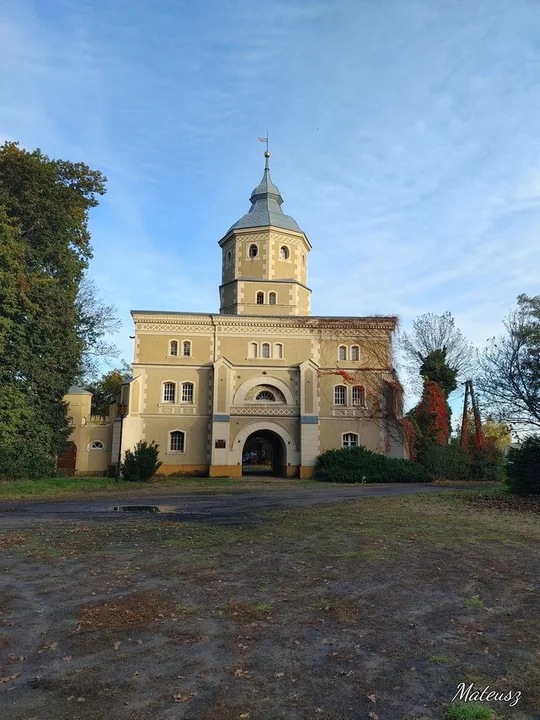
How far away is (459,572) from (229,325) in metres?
29.5

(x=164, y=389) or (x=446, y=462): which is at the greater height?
(x=164, y=389)

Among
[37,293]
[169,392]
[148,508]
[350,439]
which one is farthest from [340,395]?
[148,508]

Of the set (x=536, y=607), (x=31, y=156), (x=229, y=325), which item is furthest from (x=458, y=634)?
(x=229, y=325)

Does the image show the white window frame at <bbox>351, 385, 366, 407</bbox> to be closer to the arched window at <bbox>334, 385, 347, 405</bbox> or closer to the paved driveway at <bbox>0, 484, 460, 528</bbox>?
the arched window at <bbox>334, 385, 347, 405</bbox>

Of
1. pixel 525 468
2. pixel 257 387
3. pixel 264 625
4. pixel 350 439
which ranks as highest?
pixel 257 387

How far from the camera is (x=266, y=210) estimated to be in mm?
40562

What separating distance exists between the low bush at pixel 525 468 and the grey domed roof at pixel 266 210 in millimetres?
24706

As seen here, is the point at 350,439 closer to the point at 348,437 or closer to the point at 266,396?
the point at 348,437

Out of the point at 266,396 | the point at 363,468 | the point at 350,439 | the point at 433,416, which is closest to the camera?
the point at 363,468

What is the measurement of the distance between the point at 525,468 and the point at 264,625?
17.3 metres

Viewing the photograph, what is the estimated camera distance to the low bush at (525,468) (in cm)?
1970

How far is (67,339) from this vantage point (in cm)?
2945

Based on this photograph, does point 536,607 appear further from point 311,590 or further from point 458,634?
point 311,590

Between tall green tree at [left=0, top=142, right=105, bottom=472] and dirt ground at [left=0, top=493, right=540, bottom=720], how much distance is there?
697 inches
